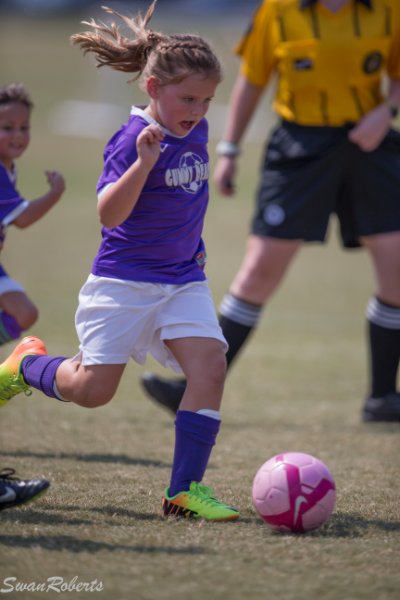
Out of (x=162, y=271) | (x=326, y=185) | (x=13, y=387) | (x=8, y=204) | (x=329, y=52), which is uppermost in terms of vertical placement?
(x=329, y=52)

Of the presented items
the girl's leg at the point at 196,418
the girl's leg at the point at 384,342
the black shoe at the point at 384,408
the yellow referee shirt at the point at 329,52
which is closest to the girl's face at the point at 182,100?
the girl's leg at the point at 196,418

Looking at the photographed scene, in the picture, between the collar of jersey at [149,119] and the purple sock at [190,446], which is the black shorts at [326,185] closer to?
the collar of jersey at [149,119]

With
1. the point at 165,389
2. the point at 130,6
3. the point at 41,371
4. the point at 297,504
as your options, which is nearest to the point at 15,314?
the point at 165,389

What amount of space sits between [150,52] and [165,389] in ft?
6.96

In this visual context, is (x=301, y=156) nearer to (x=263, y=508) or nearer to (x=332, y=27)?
(x=332, y=27)

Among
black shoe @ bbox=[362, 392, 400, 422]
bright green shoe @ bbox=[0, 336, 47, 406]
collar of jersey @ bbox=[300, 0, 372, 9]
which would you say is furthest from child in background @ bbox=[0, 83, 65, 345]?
black shoe @ bbox=[362, 392, 400, 422]

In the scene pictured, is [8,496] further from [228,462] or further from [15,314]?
[15,314]

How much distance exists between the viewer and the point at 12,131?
4922 mm

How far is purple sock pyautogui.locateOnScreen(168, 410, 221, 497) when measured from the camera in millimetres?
3850

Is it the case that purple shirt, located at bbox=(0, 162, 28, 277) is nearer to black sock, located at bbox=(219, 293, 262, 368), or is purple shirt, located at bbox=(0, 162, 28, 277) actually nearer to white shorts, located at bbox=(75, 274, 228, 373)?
white shorts, located at bbox=(75, 274, 228, 373)

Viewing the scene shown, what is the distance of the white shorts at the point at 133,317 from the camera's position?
3.92 m

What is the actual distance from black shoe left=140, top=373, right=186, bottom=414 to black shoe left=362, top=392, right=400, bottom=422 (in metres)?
1.11

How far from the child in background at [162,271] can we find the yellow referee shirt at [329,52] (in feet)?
5.65

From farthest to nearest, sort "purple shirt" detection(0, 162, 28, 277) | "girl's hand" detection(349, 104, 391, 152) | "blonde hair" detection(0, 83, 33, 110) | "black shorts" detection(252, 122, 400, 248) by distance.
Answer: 1. "black shorts" detection(252, 122, 400, 248)
2. "girl's hand" detection(349, 104, 391, 152)
3. "blonde hair" detection(0, 83, 33, 110)
4. "purple shirt" detection(0, 162, 28, 277)
